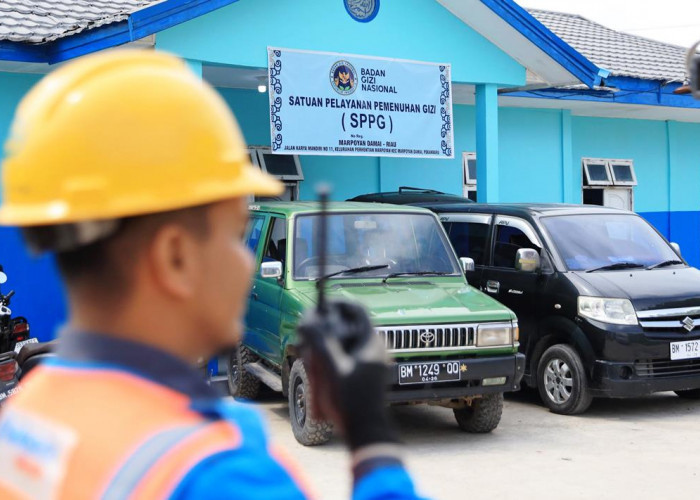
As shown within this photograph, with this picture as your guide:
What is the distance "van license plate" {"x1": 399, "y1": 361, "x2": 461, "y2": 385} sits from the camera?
278 inches

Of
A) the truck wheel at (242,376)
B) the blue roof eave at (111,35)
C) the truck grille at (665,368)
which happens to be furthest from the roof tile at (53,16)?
the truck grille at (665,368)

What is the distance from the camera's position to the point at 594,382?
826cm

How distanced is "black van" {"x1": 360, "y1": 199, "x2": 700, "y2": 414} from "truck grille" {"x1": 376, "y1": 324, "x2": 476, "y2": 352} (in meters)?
1.58

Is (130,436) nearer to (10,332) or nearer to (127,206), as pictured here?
(127,206)

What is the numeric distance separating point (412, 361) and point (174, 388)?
6041mm

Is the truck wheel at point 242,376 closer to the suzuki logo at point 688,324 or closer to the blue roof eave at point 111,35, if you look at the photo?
the blue roof eave at point 111,35

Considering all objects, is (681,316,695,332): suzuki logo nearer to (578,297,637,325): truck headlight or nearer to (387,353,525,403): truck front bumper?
(578,297,637,325): truck headlight

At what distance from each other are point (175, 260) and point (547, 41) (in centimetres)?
1151

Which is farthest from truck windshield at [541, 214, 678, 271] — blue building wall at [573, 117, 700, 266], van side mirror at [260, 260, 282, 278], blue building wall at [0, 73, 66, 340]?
blue building wall at [573, 117, 700, 266]

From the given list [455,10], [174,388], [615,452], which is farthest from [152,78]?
[455,10]

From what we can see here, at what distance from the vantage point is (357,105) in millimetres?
10891

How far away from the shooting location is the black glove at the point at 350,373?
1.33 m

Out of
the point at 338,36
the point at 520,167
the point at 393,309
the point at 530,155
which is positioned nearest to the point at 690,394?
the point at 393,309

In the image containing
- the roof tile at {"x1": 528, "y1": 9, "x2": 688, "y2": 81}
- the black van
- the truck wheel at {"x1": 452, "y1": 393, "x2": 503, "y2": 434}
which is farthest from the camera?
the roof tile at {"x1": 528, "y1": 9, "x2": 688, "y2": 81}
